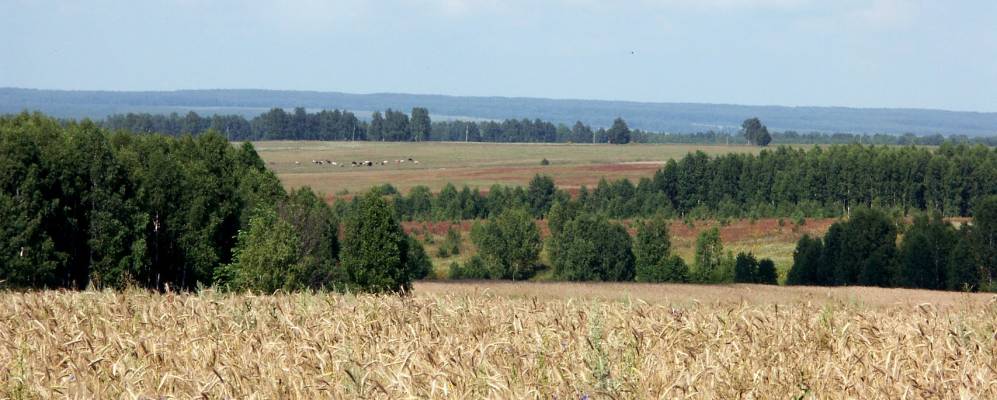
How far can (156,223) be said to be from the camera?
6725 centimetres

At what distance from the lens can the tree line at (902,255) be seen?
103 meters

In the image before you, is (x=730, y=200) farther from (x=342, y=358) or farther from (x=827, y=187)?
(x=342, y=358)

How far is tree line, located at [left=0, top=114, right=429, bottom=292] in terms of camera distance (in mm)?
59188

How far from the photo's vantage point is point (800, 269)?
10456cm

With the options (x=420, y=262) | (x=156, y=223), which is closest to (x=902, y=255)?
(x=420, y=262)

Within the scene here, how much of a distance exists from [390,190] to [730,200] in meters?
57.3

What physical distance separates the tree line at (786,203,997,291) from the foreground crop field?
94995mm

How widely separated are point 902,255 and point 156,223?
69.4 meters

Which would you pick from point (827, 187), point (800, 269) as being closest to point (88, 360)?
point (800, 269)

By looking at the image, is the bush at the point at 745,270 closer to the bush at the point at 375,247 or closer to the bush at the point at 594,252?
the bush at the point at 594,252

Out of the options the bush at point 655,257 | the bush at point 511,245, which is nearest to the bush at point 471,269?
the bush at point 511,245

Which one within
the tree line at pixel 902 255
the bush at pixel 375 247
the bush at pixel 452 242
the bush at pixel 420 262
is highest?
the bush at pixel 375 247

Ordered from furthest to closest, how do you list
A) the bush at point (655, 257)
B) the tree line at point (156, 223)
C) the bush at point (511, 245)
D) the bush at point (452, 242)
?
the bush at point (452, 242), the bush at point (511, 245), the bush at point (655, 257), the tree line at point (156, 223)

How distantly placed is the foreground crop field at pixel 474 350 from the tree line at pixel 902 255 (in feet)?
312
